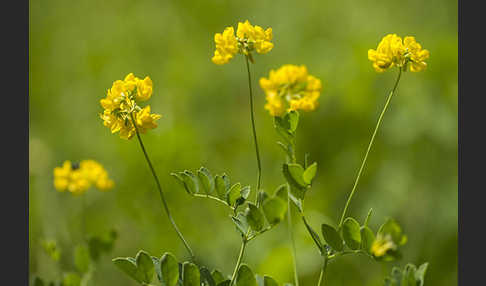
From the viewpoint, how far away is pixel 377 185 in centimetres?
233

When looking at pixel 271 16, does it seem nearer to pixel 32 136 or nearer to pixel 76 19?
pixel 76 19

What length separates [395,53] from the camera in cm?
103

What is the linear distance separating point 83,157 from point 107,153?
4.1 inches

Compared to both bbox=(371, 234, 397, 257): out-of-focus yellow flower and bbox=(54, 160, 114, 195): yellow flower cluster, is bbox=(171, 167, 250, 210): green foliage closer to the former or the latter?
bbox=(371, 234, 397, 257): out-of-focus yellow flower

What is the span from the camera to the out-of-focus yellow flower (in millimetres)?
944

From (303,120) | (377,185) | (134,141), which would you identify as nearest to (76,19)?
(134,141)

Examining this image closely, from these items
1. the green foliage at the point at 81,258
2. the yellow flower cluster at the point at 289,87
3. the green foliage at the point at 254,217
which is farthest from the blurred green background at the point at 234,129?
the green foliage at the point at 254,217

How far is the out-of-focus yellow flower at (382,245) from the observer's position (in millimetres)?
944

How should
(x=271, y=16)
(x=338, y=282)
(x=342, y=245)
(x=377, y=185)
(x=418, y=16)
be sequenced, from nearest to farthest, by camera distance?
(x=342, y=245)
(x=338, y=282)
(x=377, y=185)
(x=418, y=16)
(x=271, y=16)

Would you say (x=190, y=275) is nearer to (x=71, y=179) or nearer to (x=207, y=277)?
(x=207, y=277)

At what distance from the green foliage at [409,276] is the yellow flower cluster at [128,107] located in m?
0.46

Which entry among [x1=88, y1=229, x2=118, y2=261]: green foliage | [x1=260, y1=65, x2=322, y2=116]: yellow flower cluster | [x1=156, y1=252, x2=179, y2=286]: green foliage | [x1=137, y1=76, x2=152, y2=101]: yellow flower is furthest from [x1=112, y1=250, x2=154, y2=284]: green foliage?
[x1=88, y1=229, x2=118, y2=261]: green foliage

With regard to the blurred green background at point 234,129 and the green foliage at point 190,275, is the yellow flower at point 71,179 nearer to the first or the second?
the blurred green background at point 234,129

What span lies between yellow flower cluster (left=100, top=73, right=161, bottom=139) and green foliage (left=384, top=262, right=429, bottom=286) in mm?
457
